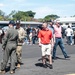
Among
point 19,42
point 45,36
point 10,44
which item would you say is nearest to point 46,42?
point 45,36

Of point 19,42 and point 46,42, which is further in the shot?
point 46,42

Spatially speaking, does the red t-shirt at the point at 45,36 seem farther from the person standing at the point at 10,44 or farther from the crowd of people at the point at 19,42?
the person standing at the point at 10,44

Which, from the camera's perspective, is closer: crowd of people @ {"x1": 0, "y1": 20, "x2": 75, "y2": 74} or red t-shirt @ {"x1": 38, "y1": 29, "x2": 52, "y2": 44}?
crowd of people @ {"x1": 0, "y1": 20, "x2": 75, "y2": 74}

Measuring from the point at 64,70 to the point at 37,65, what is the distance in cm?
176

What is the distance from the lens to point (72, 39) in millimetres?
27328

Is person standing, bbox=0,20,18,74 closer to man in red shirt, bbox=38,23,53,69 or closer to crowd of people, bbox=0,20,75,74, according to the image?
crowd of people, bbox=0,20,75,74

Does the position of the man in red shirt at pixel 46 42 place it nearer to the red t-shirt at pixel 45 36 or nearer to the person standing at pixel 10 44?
the red t-shirt at pixel 45 36

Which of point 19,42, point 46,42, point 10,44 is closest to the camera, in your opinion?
point 10,44

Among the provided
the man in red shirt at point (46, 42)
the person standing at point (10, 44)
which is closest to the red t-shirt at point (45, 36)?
the man in red shirt at point (46, 42)

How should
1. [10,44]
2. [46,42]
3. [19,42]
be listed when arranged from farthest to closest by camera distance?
[46,42] < [19,42] < [10,44]

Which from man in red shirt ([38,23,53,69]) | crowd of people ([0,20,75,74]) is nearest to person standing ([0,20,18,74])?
crowd of people ([0,20,75,74])

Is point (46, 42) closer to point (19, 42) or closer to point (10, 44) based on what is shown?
point (19, 42)

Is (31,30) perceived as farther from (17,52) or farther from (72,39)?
(17,52)

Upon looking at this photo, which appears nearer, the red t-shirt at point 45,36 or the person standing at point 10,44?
the person standing at point 10,44
